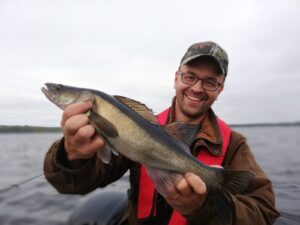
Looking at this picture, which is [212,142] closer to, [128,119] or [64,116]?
[128,119]

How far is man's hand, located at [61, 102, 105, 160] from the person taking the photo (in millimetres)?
3197

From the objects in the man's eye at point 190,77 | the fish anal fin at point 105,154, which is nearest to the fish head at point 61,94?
the fish anal fin at point 105,154

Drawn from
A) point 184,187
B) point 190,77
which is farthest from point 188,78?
point 184,187

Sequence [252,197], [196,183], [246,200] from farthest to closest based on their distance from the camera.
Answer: [252,197] < [246,200] < [196,183]

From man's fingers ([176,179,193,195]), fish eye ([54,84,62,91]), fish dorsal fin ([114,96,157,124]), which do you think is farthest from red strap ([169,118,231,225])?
fish eye ([54,84,62,91])

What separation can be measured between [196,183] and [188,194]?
198 mm

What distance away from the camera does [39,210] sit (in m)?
10.6

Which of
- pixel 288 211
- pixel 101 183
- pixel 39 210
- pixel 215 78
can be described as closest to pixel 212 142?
pixel 215 78

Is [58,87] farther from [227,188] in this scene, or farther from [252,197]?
[252,197]

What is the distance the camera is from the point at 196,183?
137 inches

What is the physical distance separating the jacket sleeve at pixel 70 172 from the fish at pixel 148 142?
57 centimetres

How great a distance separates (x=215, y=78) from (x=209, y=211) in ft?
7.29

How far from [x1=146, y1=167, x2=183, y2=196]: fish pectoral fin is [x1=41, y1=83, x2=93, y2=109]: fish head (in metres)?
1.11

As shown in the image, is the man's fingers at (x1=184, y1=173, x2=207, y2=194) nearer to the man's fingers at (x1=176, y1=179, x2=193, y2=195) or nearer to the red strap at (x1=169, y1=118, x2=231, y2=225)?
Answer: the man's fingers at (x1=176, y1=179, x2=193, y2=195)
